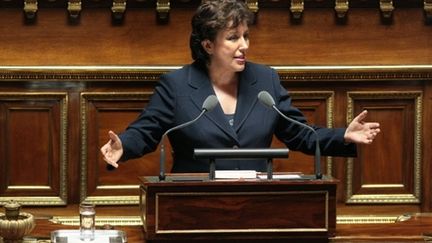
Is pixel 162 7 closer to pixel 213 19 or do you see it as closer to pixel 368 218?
pixel 213 19

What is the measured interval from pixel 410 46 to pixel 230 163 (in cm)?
170

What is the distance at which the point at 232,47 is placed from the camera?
3.73 metres

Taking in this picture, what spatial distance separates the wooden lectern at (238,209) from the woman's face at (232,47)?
A: 780 mm

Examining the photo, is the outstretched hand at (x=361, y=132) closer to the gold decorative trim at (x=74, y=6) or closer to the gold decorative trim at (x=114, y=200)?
the gold decorative trim at (x=114, y=200)

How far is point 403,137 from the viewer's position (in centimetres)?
505

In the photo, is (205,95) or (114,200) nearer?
(205,95)

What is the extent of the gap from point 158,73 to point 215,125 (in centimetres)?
129

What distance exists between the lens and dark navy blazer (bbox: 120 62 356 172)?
365 cm

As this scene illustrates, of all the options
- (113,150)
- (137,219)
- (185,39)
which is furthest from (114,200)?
(113,150)

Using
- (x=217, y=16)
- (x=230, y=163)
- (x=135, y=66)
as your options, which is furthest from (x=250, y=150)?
(x=135, y=66)

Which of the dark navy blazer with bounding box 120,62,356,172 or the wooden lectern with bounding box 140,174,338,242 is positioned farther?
the dark navy blazer with bounding box 120,62,356,172

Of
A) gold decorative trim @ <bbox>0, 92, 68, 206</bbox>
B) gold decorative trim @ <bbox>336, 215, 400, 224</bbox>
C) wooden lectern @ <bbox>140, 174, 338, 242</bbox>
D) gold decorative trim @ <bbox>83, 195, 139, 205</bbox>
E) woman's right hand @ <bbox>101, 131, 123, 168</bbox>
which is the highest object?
woman's right hand @ <bbox>101, 131, 123, 168</bbox>

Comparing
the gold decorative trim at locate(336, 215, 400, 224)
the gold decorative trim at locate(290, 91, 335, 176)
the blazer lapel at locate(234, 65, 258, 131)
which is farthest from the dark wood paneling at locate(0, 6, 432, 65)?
the blazer lapel at locate(234, 65, 258, 131)

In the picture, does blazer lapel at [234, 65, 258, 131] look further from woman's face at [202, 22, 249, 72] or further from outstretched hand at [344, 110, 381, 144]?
outstretched hand at [344, 110, 381, 144]
